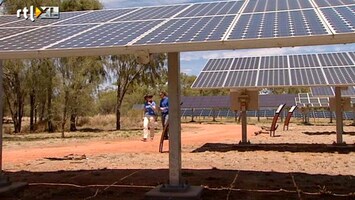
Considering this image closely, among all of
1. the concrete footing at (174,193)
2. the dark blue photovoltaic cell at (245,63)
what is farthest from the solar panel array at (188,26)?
the dark blue photovoltaic cell at (245,63)

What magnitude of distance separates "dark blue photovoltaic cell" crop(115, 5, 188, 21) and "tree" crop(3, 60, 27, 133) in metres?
18.4

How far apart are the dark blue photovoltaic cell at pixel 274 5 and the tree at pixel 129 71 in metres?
24.1

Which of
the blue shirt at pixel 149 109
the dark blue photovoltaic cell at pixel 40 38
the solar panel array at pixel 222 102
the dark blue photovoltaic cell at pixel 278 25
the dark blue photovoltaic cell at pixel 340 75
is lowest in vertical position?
the solar panel array at pixel 222 102

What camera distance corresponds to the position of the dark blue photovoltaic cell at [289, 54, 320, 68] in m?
16.5

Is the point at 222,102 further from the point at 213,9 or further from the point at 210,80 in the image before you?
the point at 213,9

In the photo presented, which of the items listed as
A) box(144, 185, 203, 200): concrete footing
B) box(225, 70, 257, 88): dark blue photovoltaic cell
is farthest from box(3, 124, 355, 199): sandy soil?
box(225, 70, 257, 88): dark blue photovoltaic cell

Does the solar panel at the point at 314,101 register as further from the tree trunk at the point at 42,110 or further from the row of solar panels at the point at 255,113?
the tree trunk at the point at 42,110

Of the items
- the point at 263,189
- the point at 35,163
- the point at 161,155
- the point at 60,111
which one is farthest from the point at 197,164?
the point at 60,111

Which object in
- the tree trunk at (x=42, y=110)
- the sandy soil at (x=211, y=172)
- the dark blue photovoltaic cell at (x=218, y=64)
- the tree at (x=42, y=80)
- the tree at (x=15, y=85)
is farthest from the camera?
the tree trunk at (x=42, y=110)

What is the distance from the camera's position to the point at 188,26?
714 centimetres

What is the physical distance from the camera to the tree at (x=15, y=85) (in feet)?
86.9

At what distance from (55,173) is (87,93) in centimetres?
1597

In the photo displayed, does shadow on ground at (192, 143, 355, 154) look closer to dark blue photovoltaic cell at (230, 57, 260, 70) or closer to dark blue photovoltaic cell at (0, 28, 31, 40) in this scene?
dark blue photovoltaic cell at (230, 57, 260, 70)

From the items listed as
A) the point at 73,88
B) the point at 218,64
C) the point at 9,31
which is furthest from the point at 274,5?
the point at 73,88
